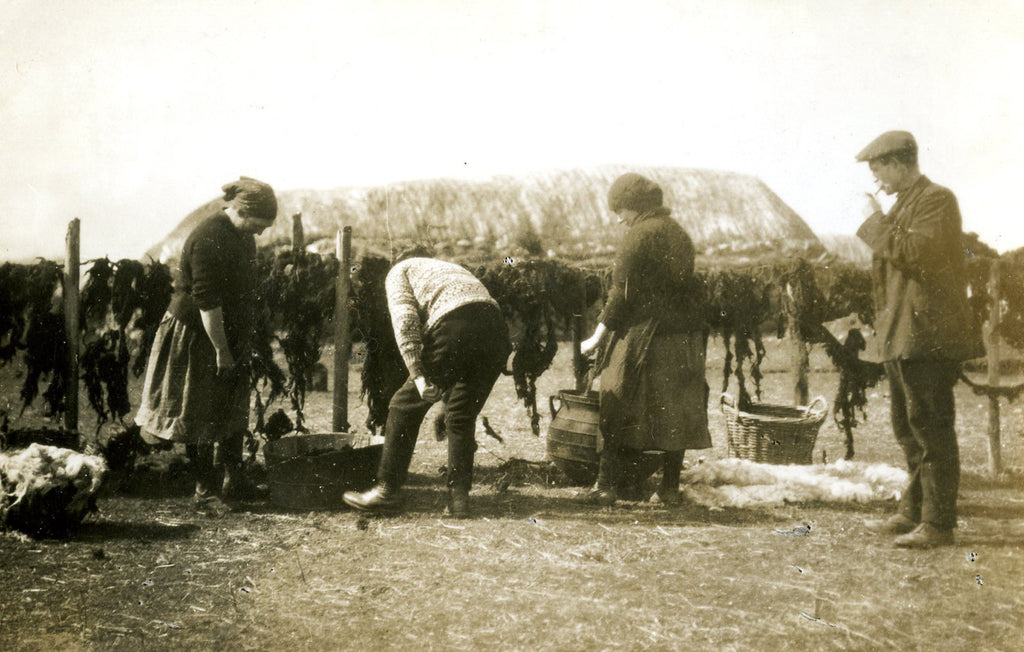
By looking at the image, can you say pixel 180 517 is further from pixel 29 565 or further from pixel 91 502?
pixel 29 565

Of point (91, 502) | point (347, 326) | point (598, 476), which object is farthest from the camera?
point (347, 326)

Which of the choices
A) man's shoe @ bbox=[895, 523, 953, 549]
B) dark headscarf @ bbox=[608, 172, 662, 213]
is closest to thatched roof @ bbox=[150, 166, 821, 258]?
dark headscarf @ bbox=[608, 172, 662, 213]

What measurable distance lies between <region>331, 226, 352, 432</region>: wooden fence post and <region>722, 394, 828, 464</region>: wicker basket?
3304mm

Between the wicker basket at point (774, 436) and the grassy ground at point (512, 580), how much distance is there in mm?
1229

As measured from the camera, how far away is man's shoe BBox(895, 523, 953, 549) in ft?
14.3

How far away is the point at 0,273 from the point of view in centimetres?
584

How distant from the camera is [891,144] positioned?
436cm

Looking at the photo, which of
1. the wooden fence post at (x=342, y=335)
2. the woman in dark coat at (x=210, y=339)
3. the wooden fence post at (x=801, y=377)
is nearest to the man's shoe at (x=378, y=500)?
the woman in dark coat at (x=210, y=339)

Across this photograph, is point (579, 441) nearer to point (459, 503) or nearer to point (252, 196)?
point (459, 503)

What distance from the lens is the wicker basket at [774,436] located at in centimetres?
668

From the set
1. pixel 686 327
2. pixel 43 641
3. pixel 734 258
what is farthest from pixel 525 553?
pixel 734 258

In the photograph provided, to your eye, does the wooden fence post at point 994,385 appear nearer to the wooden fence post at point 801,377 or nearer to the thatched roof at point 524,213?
the wooden fence post at point 801,377

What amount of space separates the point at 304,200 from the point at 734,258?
7853mm

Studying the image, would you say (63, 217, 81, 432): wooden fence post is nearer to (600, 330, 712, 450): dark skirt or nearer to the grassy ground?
the grassy ground
